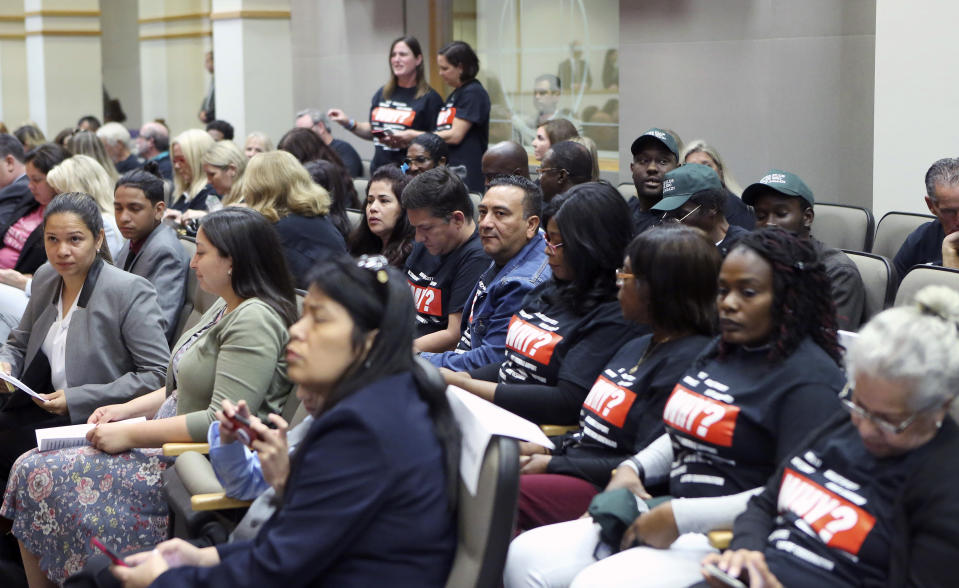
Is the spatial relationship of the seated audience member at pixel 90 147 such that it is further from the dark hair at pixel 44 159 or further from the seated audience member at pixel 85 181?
the seated audience member at pixel 85 181

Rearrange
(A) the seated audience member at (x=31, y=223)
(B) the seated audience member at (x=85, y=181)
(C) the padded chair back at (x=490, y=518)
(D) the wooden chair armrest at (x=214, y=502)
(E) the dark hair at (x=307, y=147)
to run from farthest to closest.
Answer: (E) the dark hair at (x=307, y=147) → (A) the seated audience member at (x=31, y=223) → (B) the seated audience member at (x=85, y=181) → (D) the wooden chair armrest at (x=214, y=502) → (C) the padded chair back at (x=490, y=518)

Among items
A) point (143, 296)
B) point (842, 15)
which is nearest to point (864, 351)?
point (143, 296)

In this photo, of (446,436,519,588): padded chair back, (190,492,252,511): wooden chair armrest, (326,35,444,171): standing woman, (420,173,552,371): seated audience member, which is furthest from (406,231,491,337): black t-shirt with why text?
(326,35,444,171): standing woman

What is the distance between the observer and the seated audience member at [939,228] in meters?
4.07

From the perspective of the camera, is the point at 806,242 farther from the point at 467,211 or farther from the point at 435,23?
the point at 435,23

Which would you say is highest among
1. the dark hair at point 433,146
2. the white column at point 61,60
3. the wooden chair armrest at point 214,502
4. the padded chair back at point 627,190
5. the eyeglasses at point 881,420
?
the white column at point 61,60

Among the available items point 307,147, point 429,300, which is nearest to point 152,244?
point 429,300

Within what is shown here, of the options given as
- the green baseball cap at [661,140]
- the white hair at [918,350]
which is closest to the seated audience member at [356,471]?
the white hair at [918,350]

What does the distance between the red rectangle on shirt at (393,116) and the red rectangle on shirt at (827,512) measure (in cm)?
531

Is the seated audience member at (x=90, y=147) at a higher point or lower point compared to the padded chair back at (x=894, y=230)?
higher

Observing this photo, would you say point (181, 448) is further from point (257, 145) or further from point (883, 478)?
point (257, 145)

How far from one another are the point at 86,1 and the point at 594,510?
1391 cm

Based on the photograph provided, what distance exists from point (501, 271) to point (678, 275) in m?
1.23

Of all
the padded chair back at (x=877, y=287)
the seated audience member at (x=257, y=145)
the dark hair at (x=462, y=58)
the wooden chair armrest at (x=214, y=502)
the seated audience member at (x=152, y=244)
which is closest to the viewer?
the wooden chair armrest at (x=214, y=502)
